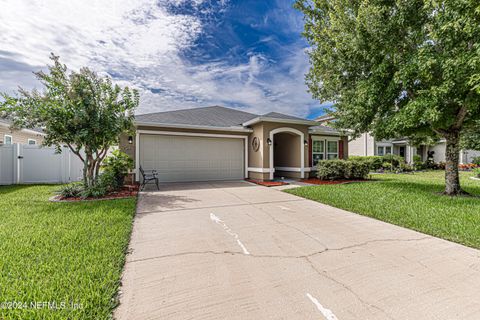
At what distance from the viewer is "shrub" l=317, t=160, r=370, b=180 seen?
1105 centimetres

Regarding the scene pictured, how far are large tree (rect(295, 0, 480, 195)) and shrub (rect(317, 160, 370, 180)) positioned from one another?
8.06 ft

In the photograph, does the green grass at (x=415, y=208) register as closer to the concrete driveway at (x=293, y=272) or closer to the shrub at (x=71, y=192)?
the concrete driveway at (x=293, y=272)

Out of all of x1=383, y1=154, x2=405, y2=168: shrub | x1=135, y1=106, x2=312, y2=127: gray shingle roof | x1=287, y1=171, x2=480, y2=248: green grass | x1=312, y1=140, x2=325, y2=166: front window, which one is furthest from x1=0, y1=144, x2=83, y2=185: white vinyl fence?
x1=383, y1=154, x2=405, y2=168: shrub

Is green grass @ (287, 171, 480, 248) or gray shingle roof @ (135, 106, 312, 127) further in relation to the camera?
gray shingle roof @ (135, 106, 312, 127)

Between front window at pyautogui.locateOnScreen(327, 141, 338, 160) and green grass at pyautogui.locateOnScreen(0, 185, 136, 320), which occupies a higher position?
front window at pyautogui.locateOnScreen(327, 141, 338, 160)

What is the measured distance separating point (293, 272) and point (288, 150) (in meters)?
10.3

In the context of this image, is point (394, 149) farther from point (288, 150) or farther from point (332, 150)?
point (288, 150)

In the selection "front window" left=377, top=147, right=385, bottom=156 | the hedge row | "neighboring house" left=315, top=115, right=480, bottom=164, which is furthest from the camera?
"front window" left=377, top=147, right=385, bottom=156

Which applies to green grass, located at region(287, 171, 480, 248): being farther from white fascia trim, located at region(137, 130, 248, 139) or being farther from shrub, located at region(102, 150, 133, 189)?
shrub, located at region(102, 150, 133, 189)

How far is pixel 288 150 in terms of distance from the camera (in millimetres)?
12633

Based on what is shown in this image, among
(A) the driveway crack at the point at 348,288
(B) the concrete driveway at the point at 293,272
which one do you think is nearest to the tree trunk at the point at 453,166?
(B) the concrete driveway at the point at 293,272

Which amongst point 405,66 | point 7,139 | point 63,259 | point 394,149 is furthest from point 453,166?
point 7,139

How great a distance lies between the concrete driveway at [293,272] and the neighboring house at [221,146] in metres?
6.11

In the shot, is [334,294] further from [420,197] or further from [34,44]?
[34,44]
